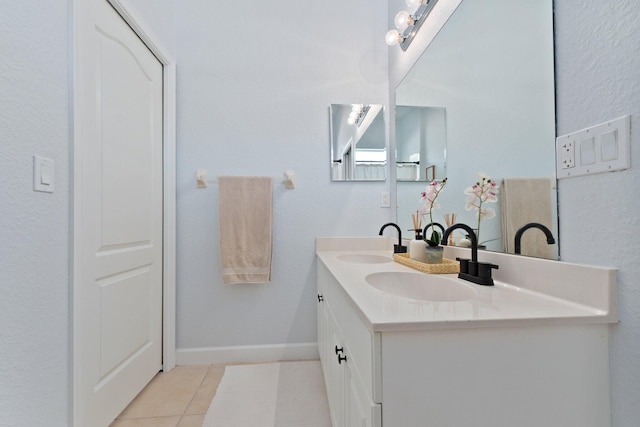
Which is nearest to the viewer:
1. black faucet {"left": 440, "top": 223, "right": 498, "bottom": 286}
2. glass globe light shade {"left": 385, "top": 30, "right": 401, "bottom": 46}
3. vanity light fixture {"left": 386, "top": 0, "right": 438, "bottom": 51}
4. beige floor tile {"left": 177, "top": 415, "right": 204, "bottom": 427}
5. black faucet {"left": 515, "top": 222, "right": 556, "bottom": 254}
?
black faucet {"left": 515, "top": 222, "right": 556, "bottom": 254}

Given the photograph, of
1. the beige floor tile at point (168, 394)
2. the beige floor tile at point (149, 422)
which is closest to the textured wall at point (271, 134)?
the beige floor tile at point (168, 394)

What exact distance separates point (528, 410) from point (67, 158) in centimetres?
157

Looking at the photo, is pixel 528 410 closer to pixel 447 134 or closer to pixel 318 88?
pixel 447 134

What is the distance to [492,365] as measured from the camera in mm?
545

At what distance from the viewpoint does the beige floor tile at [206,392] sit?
51.1 inches

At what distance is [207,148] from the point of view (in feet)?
5.69

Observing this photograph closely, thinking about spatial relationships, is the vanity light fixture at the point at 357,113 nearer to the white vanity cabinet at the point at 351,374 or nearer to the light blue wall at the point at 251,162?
the light blue wall at the point at 251,162

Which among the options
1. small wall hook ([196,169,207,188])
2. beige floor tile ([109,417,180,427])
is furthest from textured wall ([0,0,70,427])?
small wall hook ([196,169,207,188])

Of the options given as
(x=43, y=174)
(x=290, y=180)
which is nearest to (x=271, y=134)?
(x=290, y=180)

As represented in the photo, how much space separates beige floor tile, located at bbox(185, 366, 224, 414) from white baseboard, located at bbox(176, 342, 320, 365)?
0.25 feet

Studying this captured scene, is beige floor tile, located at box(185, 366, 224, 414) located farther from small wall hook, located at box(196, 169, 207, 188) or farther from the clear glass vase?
the clear glass vase

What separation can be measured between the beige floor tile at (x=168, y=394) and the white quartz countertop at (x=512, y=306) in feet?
4.15

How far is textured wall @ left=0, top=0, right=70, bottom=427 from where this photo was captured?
76 centimetres

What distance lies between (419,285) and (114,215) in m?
1.41
